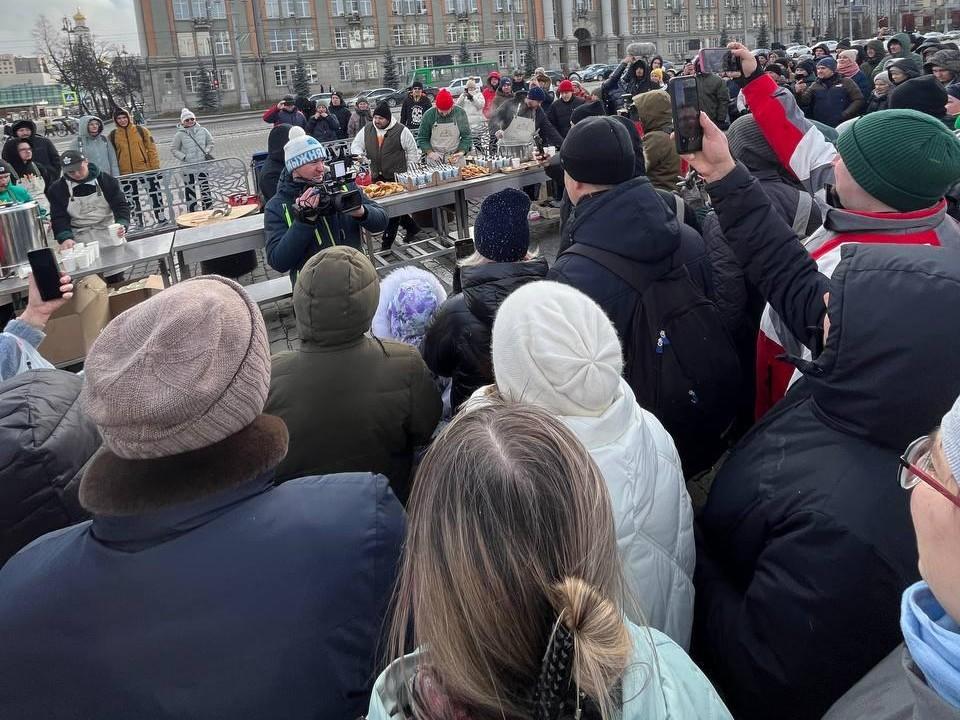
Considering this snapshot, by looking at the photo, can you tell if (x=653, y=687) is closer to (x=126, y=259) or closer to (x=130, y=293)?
(x=126, y=259)

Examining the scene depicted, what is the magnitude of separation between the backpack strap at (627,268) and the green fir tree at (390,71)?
57.1 meters

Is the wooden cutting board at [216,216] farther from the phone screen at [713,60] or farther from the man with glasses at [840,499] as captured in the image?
the man with glasses at [840,499]

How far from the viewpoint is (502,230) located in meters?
2.84

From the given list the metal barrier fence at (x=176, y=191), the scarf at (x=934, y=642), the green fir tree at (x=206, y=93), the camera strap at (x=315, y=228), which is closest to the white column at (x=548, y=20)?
the green fir tree at (x=206, y=93)

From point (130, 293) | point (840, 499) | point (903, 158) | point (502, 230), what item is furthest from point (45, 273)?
point (130, 293)

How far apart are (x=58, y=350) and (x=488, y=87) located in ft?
36.2

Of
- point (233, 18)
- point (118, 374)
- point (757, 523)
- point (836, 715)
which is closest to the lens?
point (836, 715)

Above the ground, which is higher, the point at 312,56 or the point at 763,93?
the point at 312,56

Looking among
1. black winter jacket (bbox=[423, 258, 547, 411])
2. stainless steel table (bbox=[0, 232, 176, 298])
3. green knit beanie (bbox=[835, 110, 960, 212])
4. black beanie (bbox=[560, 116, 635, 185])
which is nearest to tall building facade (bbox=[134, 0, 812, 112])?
stainless steel table (bbox=[0, 232, 176, 298])

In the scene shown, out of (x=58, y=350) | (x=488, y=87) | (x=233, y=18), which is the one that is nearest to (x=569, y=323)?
(x=58, y=350)

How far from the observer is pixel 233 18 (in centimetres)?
5866

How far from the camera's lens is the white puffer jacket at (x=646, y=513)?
1559 mm

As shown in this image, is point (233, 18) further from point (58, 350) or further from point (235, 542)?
point (235, 542)

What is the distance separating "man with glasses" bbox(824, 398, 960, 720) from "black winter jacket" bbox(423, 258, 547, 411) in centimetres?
188
